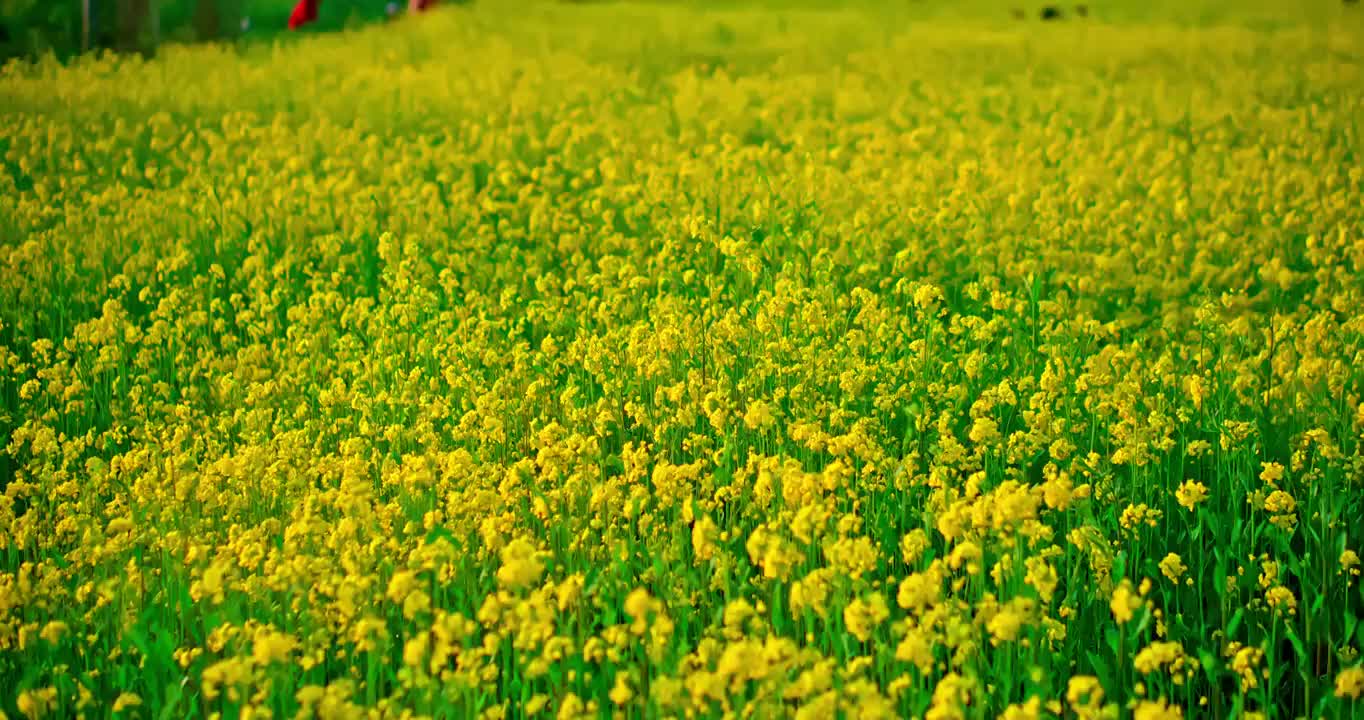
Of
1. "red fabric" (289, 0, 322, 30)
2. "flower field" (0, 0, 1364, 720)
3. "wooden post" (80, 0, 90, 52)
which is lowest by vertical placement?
"flower field" (0, 0, 1364, 720)

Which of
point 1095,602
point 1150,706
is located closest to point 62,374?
point 1095,602

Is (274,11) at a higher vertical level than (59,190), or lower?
higher

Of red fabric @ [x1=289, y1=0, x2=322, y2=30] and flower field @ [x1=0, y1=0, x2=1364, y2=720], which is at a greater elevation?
red fabric @ [x1=289, y1=0, x2=322, y2=30]

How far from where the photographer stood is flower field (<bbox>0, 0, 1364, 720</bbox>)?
3674 mm

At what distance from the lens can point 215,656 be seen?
3.97 meters

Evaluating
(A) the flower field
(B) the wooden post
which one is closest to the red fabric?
(B) the wooden post

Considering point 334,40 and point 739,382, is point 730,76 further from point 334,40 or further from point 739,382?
point 739,382

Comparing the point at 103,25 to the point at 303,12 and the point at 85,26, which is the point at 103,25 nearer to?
the point at 85,26

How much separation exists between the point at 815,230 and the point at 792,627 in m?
4.23

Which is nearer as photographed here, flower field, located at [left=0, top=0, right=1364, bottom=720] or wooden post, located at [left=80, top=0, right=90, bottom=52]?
flower field, located at [left=0, top=0, right=1364, bottom=720]

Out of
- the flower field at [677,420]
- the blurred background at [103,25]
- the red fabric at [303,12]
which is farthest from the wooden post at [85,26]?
the flower field at [677,420]

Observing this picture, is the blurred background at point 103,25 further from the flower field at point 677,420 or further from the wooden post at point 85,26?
the flower field at point 677,420

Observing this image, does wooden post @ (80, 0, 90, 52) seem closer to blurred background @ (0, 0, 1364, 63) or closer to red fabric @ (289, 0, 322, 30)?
blurred background @ (0, 0, 1364, 63)

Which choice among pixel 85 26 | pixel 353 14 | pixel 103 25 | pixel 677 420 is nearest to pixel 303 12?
pixel 103 25
